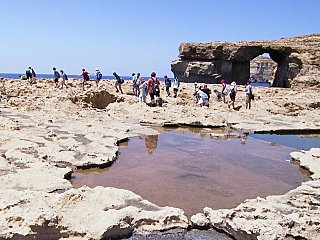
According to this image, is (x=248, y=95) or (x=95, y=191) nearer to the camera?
(x=95, y=191)

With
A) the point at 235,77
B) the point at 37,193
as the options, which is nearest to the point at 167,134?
the point at 37,193

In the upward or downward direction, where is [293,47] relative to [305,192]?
upward

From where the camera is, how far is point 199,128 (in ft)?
42.3

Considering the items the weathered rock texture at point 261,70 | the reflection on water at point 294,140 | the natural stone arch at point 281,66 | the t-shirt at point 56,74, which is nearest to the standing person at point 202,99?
the reflection on water at point 294,140

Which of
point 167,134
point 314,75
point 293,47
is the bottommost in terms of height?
point 167,134

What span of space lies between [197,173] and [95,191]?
270 cm

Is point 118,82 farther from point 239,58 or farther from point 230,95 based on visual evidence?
point 239,58

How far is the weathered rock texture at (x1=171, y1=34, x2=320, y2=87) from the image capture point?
26.3 m

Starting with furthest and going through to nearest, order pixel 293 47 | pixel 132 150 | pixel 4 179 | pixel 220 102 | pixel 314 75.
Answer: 1. pixel 293 47
2. pixel 314 75
3. pixel 220 102
4. pixel 132 150
5. pixel 4 179

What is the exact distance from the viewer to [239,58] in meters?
32.5

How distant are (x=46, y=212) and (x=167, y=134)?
25.5 feet

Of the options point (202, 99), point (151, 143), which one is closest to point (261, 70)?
point (202, 99)

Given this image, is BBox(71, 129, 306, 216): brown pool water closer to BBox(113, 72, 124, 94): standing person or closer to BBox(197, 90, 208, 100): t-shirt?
BBox(197, 90, 208, 100): t-shirt

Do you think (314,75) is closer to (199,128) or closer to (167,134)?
(199,128)
